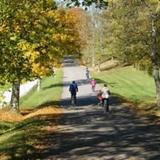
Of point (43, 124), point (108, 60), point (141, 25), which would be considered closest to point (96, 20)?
point (108, 60)

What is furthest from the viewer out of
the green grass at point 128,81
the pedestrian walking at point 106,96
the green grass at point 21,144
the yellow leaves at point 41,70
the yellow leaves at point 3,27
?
the green grass at point 128,81

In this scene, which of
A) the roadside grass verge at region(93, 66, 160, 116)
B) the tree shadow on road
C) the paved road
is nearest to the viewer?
the paved road

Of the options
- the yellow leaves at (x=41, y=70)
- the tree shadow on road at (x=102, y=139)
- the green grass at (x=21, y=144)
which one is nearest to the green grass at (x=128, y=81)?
the yellow leaves at (x=41, y=70)

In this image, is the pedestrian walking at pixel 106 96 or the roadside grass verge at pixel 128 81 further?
the roadside grass verge at pixel 128 81

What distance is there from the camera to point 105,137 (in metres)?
23.0

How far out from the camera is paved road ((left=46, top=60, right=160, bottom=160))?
18641mm

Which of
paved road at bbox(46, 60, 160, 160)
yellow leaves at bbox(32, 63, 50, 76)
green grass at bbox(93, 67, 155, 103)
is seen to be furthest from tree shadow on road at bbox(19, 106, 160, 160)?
green grass at bbox(93, 67, 155, 103)

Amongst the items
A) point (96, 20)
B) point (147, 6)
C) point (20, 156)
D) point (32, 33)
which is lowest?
point (20, 156)

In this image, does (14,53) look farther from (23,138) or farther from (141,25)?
(141,25)

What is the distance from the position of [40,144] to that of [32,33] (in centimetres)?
451

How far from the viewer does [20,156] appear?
18.8 metres

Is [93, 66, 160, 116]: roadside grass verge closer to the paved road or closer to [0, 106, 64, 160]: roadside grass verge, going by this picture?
the paved road

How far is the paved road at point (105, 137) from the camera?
1864 centimetres

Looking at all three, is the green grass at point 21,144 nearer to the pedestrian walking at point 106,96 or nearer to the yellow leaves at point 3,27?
the yellow leaves at point 3,27
